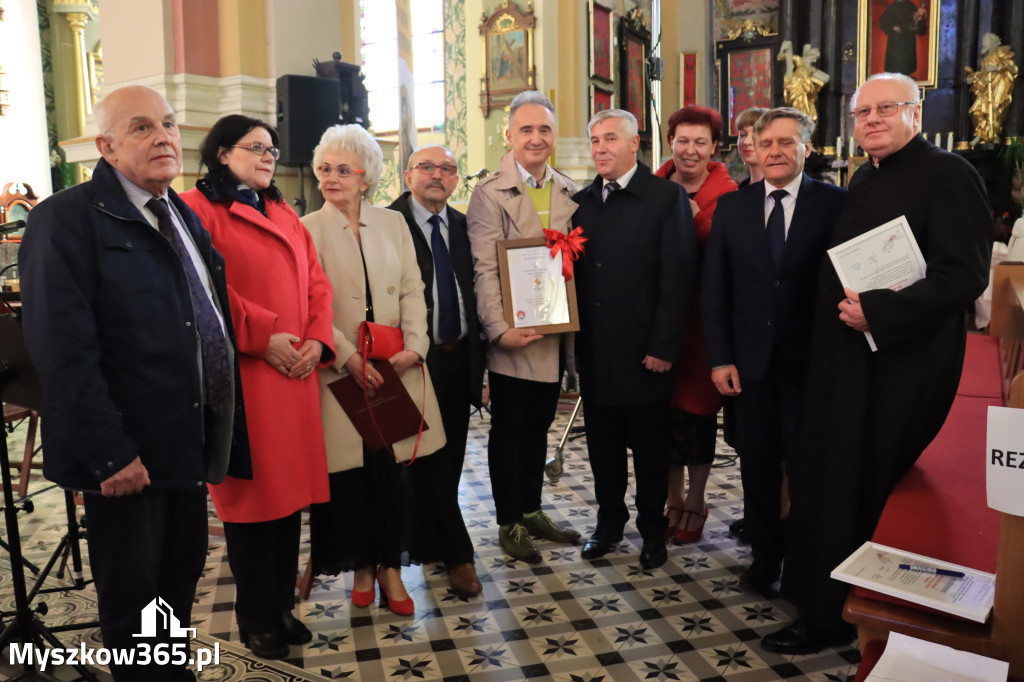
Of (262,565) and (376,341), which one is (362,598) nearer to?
(262,565)

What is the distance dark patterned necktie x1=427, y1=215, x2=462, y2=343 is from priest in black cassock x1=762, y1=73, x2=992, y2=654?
1.23 metres

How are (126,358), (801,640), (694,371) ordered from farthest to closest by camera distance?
(694,371) < (801,640) < (126,358)

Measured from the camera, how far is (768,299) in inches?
104

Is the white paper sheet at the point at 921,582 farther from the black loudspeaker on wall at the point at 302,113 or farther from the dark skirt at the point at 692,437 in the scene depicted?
the black loudspeaker on wall at the point at 302,113

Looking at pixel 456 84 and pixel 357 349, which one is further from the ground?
pixel 456 84

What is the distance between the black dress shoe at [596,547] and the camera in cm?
320

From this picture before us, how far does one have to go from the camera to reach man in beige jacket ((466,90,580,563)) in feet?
9.89

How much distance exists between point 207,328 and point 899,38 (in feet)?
38.1

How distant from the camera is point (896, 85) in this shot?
7.17ft

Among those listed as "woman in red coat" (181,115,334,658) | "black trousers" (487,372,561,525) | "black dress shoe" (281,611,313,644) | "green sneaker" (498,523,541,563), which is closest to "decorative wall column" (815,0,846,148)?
"black trousers" (487,372,561,525)

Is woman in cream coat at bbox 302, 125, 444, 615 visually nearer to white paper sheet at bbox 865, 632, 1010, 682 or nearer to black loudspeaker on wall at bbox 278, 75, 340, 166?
white paper sheet at bbox 865, 632, 1010, 682

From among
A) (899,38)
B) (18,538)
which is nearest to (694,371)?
(18,538)

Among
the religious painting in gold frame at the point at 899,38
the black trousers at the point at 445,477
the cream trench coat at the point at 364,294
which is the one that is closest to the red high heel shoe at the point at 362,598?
the black trousers at the point at 445,477

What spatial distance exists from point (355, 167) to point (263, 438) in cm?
91
